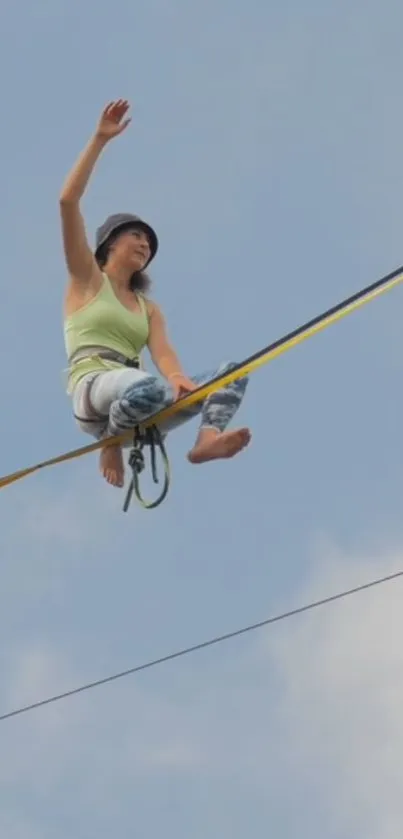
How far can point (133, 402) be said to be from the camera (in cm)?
1091

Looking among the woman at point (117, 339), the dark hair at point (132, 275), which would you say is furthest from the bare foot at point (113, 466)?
the dark hair at point (132, 275)

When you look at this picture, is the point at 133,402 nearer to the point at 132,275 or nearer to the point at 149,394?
the point at 149,394

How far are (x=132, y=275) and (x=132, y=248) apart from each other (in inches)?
5.2

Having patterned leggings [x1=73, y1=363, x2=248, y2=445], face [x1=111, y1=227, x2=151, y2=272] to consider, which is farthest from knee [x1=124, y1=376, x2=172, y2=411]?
face [x1=111, y1=227, x2=151, y2=272]

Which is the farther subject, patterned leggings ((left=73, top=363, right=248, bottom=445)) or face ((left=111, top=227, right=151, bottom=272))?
face ((left=111, top=227, right=151, bottom=272))

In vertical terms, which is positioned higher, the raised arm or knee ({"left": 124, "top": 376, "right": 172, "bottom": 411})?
the raised arm

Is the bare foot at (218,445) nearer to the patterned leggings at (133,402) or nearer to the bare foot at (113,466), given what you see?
the patterned leggings at (133,402)

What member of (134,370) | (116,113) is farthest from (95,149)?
(134,370)

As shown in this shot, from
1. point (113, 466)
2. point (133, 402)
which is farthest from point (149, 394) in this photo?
point (113, 466)

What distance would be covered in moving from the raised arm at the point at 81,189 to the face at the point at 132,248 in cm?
38

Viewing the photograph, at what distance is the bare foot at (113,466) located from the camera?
11430 mm

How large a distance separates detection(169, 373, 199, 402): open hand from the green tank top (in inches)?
11.9

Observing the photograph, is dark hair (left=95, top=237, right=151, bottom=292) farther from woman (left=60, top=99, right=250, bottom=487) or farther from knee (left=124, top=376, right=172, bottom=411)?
knee (left=124, top=376, right=172, bottom=411)

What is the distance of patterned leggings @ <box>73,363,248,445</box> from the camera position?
10930 mm
